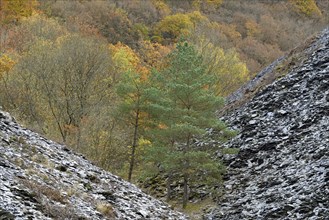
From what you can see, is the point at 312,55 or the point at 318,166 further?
the point at 312,55

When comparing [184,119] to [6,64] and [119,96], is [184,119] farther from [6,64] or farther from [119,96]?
[6,64]

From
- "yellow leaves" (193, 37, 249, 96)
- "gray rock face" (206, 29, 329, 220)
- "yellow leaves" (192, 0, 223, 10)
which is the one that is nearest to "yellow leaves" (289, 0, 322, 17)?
"yellow leaves" (192, 0, 223, 10)

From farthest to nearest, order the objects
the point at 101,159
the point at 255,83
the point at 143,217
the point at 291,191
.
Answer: the point at 255,83
the point at 101,159
the point at 291,191
the point at 143,217

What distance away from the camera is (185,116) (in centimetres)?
2367

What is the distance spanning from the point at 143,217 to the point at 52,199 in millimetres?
4084

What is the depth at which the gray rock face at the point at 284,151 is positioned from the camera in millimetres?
20000

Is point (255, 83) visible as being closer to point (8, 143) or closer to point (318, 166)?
point (318, 166)

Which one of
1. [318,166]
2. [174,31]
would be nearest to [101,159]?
[318,166]

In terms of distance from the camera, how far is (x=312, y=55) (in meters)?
32.9

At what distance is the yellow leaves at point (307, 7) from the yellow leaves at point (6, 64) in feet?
355

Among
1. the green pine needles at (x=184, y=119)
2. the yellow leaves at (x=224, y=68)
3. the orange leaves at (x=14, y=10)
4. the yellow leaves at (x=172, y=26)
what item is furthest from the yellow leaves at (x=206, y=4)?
the green pine needles at (x=184, y=119)

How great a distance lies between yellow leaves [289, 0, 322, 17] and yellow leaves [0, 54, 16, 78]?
355 feet

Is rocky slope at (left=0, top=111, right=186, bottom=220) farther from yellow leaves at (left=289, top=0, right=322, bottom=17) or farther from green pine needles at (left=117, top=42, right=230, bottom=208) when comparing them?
yellow leaves at (left=289, top=0, right=322, bottom=17)

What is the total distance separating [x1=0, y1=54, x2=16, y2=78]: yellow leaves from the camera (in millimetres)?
38438
